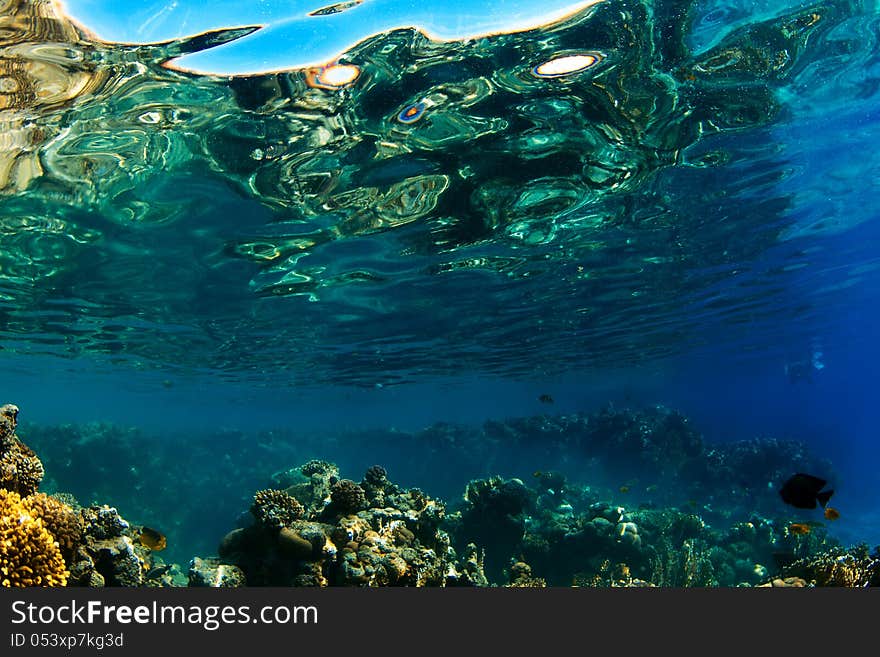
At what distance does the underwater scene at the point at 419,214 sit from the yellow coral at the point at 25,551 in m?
0.02

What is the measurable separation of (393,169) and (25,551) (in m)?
8.32

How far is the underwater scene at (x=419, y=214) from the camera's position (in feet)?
22.4

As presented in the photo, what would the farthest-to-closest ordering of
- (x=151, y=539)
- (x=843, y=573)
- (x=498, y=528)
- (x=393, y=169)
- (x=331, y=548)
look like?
1. (x=498, y=528)
2. (x=393, y=169)
3. (x=843, y=573)
4. (x=151, y=539)
5. (x=331, y=548)

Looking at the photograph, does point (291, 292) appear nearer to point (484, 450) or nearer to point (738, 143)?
point (738, 143)

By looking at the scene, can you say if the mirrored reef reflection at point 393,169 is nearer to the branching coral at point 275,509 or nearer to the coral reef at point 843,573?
the branching coral at point 275,509

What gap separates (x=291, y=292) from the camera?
1752 cm

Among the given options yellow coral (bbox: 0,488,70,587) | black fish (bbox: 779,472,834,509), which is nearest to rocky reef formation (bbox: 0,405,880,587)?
yellow coral (bbox: 0,488,70,587)

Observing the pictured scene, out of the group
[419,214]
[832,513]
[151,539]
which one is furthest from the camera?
[419,214]

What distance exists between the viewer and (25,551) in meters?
4.96

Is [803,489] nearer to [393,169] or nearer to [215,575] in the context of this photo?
[215,575]

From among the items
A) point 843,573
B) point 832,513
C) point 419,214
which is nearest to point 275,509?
point 419,214

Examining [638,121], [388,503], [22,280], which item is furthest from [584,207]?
[22,280]

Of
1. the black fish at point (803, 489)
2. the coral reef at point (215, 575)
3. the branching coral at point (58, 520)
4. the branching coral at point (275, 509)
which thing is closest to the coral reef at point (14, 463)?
the branching coral at point (58, 520)

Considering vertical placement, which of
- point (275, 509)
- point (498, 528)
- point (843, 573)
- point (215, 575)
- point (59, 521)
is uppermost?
point (498, 528)
